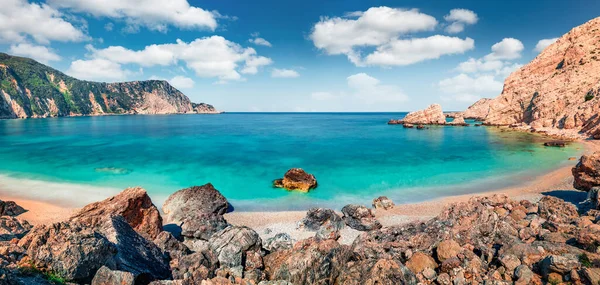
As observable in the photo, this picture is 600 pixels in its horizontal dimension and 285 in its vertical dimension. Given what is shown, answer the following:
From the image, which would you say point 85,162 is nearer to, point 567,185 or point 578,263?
point 578,263

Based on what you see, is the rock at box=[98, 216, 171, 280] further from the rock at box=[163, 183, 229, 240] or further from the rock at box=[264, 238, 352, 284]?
the rock at box=[163, 183, 229, 240]

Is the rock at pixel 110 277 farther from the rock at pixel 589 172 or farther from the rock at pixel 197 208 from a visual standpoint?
the rock at pixel 589 172

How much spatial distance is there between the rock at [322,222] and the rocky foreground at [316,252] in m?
0.90

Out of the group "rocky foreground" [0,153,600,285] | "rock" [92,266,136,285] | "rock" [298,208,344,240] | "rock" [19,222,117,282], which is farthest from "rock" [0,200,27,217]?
"rock" [298,208,344,240]

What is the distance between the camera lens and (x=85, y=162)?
4491cm

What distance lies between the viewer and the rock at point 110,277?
8.51m

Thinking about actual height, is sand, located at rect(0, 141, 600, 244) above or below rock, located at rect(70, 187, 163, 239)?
below

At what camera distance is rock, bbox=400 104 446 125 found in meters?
126

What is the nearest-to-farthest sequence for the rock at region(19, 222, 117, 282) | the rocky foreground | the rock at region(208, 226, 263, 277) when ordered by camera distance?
the rock at region(19, 222, 117, 282)
the rocky foreground
the rock at region(208, 226, 263, 277)

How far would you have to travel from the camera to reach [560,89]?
81.5m

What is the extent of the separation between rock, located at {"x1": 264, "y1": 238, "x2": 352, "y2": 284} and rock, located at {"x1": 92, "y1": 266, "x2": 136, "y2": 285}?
17.1 ft

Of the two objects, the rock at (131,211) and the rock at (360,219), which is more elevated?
the rock at (131,211)

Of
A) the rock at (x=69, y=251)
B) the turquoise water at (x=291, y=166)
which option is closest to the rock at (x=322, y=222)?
the turquoise water at (x=291, y=166)

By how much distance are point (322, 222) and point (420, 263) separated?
935cm
